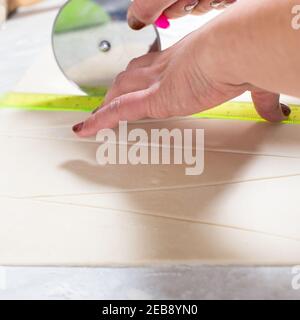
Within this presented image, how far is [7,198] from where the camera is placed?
749mm

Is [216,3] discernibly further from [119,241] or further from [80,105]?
[119,241]

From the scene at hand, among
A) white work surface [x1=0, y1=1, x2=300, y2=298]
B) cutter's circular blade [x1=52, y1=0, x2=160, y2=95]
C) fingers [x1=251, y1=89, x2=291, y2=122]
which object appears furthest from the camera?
cutter's circular blade [x1=52, y1=0, x2=160, y2=95]

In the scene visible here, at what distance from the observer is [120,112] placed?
84cm

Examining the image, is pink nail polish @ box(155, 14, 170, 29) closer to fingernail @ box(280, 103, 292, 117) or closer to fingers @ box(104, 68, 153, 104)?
fingers @ box(104, 68, 153, 104)

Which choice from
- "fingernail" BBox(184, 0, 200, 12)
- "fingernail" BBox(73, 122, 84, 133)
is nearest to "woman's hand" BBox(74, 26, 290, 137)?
"fingernail" BBox(73, 122, 84, 133)

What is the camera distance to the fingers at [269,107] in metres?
0.87

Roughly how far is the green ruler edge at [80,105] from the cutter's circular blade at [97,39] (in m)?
0.06

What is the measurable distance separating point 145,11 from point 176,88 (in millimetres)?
181

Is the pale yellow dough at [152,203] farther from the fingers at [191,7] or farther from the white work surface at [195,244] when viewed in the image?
the fingers at [191,7]

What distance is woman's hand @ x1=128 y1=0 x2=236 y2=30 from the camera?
86 centimetres

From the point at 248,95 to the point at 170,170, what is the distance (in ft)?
1.02

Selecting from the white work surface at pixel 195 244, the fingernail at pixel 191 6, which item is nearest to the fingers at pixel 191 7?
the fingernail at pixel 191 6

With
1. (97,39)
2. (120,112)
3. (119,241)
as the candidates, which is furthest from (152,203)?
(97,39)
